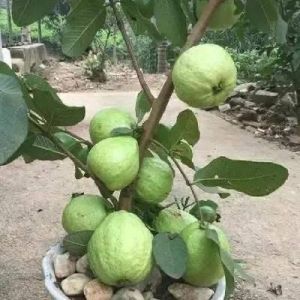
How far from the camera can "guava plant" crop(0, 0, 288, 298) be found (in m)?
0.90

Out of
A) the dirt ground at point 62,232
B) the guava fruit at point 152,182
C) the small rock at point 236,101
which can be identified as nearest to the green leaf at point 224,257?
the guava fruit at point 152,182

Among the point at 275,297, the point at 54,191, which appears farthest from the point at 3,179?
the point at 275,297

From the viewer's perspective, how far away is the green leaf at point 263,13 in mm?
1072

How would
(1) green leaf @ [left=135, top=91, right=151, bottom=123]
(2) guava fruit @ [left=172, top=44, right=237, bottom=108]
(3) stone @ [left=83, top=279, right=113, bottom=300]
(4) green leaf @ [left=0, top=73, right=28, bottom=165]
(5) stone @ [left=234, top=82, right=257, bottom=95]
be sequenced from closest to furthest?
(4) green leaf @ [left=0, top=73, right=28, bottom=165] → (2) guava fruit @ [left=172, top=44, right=237, bottom=108] → (3) stone @ [left=83, top=279, right=113, bottom=300] → (1) green leaf @ [left=135, top=91, right=151, bottom=123] → (5) stone @ [left=234, top=82, right=257, bottom=95]

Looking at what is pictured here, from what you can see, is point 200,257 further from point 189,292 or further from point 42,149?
point 42,149

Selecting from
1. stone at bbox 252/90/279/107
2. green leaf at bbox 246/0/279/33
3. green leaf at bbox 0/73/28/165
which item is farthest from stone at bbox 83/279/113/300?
stone at bbox 252/90/279/107

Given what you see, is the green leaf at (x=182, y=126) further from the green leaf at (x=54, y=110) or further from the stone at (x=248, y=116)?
the stone at (x=248, y=116)

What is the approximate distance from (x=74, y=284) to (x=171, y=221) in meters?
0.21

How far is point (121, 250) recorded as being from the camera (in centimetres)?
90

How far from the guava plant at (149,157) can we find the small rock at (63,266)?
0.13 ft

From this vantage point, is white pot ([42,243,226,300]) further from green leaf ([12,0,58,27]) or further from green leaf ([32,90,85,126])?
green leaf ([12,0,58,27])

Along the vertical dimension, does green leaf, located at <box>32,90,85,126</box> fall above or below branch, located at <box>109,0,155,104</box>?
below

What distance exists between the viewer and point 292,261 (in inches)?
104

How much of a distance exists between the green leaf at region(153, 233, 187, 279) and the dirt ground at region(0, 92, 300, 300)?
139cm
